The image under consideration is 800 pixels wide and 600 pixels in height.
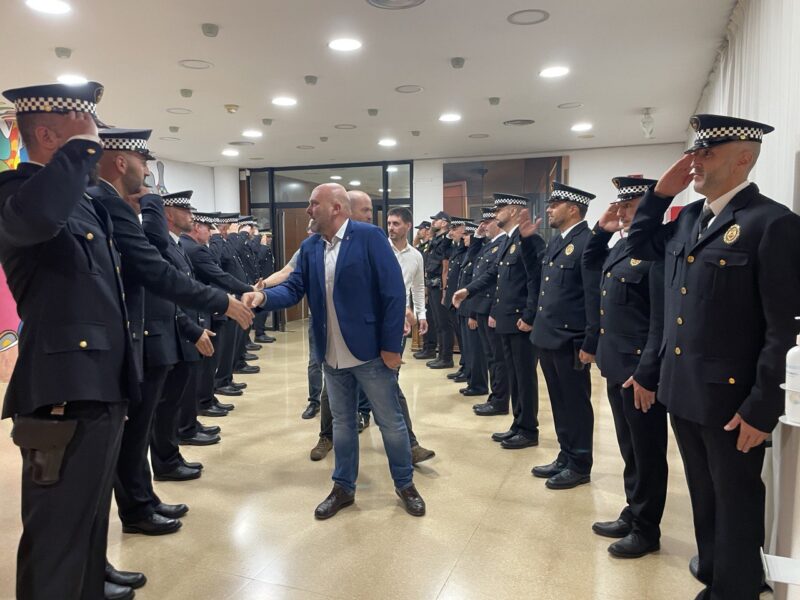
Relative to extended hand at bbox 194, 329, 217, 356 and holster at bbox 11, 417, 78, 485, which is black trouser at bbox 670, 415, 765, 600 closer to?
holster at bbox 11, 417, 78, 485

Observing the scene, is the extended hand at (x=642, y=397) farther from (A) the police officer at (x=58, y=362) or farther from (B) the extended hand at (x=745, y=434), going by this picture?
(A) the police officer at (x=58, y=362)

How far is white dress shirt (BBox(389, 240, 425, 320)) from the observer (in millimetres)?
4248

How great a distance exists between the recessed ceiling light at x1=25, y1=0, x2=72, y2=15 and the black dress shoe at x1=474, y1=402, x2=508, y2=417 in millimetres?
4202

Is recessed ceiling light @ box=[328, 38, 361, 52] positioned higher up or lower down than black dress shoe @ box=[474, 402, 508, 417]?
higher up

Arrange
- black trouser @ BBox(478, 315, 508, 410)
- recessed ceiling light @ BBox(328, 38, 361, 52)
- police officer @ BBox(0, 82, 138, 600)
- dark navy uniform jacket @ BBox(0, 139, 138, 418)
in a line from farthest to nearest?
1. black trouser @ BBox(478, 315, 508, 410)
2. recessed ceiling light @ BBox(328, 38, 361, 52)
3. police officer @ BBox(0, 82, 138, 600)
4. dark navy uniform jacket @ BBox(0, 139, 138, 418)

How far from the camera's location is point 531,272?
3.70 m

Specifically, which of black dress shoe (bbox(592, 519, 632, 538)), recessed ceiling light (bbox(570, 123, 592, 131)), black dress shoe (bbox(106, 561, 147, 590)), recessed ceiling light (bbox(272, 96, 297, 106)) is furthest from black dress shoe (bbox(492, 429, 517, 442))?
recessed ceiling light (bbox(570, 123, 592, 131))

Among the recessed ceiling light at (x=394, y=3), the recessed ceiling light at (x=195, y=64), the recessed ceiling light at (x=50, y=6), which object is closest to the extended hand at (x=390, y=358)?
the recessed ceiling light at (x=394, y=3)

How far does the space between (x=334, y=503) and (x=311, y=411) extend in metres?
1.79

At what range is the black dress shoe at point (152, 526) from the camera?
2643mm

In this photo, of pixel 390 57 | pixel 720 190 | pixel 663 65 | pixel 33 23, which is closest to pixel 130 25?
pixel 33 23

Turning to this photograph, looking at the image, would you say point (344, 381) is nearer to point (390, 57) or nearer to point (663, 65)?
point (390, 57)

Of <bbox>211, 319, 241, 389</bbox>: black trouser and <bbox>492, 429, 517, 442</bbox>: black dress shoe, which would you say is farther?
→ <bbox>211, 319, 241, 389</bbox>: black trouser

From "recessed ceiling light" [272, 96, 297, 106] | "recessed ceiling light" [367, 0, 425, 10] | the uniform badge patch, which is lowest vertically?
the uniform badge patch
